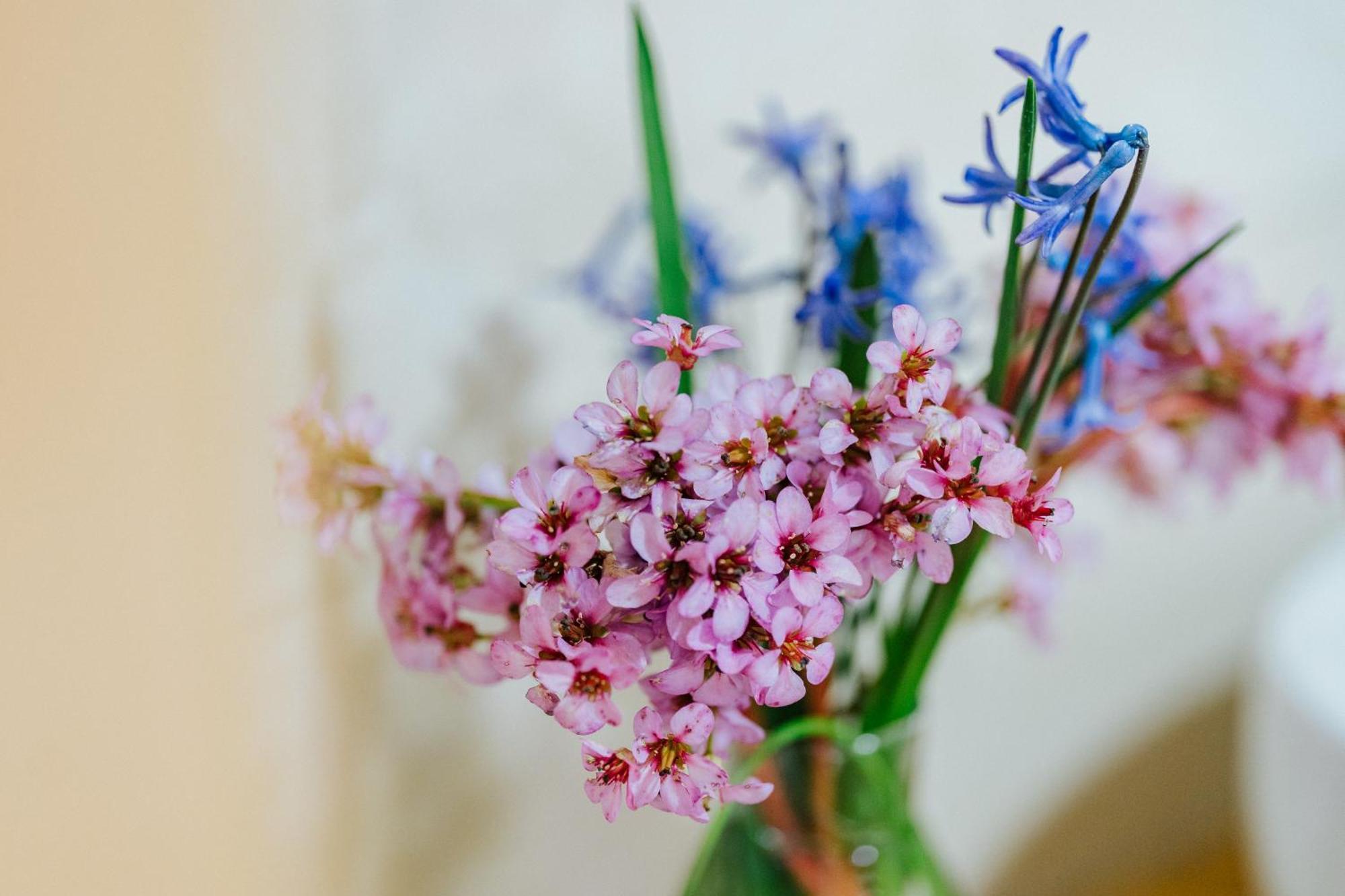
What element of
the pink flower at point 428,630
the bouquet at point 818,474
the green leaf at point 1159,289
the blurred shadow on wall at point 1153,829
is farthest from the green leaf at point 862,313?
the blurred shadow on wall at point 1153,829

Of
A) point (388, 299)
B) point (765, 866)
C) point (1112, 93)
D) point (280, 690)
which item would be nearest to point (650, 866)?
point (765, 866)

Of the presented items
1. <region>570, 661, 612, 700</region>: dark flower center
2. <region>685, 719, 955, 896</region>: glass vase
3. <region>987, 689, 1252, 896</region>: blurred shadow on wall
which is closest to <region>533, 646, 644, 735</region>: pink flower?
<region>570, 661, 612, 700</region>: dark flower center

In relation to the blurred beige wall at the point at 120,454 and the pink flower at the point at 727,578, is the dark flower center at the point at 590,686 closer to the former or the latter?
the pink flower at the point at 727,578

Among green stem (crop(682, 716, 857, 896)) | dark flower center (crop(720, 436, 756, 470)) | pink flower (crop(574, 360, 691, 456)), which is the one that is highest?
pink flower (crop(574, 360, 691, 456))

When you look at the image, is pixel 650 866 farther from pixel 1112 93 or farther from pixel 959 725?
pixel 1112 93

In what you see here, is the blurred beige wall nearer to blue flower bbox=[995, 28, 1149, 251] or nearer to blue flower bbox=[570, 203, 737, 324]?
blue flower bbox=[570, 203, 737, 324]
